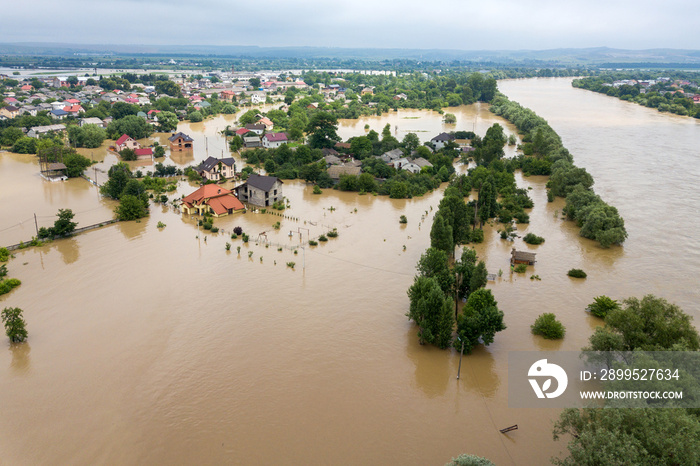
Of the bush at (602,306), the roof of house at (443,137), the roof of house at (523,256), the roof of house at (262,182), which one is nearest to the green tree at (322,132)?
the roof of house at (443,137)

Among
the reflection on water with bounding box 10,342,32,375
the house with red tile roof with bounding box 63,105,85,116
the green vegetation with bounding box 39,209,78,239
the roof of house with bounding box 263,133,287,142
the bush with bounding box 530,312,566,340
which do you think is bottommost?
the reflection on water with bounding box 10,342,32,375

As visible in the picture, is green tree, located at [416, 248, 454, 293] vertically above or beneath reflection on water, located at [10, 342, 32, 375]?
above

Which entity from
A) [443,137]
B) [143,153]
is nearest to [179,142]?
[143,153]

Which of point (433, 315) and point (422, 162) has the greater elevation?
point (422, 162)

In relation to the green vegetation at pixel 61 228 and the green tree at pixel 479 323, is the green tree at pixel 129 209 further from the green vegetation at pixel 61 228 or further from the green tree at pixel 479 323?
the green tree at pixel 479 323

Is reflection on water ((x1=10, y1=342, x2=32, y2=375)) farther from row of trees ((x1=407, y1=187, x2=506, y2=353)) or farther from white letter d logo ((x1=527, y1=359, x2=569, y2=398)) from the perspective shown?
white letter d logo ((x1=527, y1=359, x2=569, y2=398))

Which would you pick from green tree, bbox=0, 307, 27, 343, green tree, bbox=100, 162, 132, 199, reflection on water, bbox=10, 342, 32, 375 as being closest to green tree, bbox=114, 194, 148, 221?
green tree, bbox=100, 162, 132, 199

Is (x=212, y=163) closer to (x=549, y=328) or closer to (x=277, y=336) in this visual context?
(x=277, y=336)
